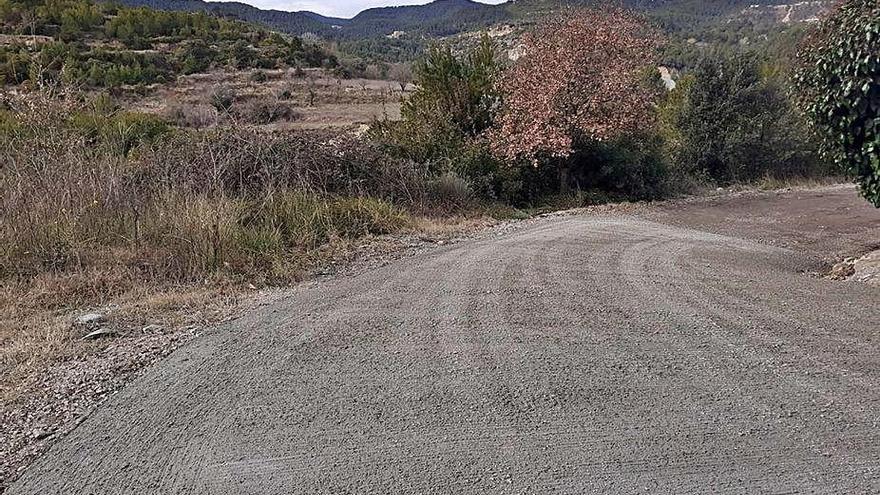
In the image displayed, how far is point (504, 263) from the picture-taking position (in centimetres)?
708

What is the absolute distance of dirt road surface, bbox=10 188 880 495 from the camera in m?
3.01

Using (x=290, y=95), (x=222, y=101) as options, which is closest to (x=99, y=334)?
(x=222, y=101)

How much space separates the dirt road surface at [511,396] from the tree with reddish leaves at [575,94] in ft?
22.1

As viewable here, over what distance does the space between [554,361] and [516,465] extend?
1284 millimetres

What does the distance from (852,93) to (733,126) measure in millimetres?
11675

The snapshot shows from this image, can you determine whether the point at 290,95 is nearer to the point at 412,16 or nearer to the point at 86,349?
the point at 86,349

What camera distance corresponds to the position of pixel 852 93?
6309 mm

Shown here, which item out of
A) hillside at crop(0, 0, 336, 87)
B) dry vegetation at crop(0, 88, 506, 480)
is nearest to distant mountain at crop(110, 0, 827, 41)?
hillside at crop(0, 0, 336, 87)

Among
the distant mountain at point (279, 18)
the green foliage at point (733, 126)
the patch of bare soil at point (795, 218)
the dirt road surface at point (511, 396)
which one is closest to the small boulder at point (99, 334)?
the dirt road surface at point (511, 396)

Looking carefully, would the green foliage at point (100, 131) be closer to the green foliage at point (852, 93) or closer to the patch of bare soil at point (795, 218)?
the green foliage at point (852, 93)

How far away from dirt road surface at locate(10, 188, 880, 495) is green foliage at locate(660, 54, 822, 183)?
11.6m

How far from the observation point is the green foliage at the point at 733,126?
1712 centimetres

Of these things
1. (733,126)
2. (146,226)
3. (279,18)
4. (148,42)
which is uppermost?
(279,18)

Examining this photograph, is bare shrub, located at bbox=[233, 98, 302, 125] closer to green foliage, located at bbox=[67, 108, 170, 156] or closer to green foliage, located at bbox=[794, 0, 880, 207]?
green foliage, located at bbox=[67, 108, 170, 156]
